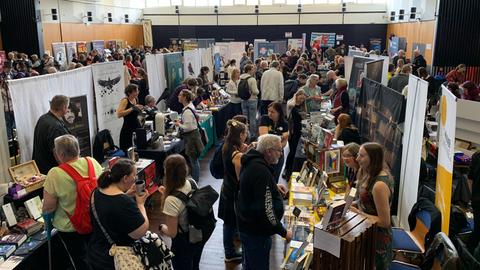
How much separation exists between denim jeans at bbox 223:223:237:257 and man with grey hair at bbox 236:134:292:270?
885 mm

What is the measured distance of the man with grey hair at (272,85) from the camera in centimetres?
819

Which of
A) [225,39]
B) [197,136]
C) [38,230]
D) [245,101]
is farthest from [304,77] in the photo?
[225,39]

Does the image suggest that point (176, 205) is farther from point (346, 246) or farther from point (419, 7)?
point (419, 7)

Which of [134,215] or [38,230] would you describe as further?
[38,230]

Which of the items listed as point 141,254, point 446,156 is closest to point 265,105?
point 446,156

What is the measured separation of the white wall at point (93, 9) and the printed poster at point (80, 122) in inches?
455

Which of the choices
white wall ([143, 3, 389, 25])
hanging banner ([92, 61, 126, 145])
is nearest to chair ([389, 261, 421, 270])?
hanging banner ([92, 61, 126, 145])

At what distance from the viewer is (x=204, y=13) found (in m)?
22.4

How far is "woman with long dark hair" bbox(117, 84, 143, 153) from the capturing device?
18.5 feet

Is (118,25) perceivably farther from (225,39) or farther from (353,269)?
(353,269)

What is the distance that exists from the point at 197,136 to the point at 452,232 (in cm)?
336

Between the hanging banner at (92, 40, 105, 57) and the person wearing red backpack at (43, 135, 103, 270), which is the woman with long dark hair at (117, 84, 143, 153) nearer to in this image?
the person wearing red backpack at (43, 135, 103, 270)

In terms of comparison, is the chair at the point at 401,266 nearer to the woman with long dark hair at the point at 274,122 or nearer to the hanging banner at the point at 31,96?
the woman with long dark hair at the point at 274,122

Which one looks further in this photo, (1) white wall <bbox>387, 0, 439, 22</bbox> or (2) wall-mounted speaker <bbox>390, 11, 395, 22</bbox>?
(2) wall-mounted speaker <bbox>390, 11, 395, 22</bbox>
